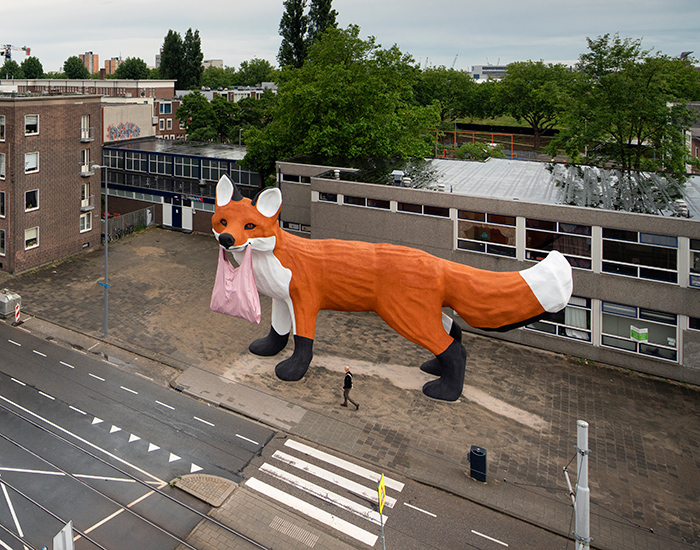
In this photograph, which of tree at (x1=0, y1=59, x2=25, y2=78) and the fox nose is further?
tree at (x1=0, y1=59, x2=25, y2=78)

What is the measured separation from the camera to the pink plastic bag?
2195 cm

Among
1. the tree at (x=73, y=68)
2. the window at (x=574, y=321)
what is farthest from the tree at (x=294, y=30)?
the tree at (x=73, y=68)

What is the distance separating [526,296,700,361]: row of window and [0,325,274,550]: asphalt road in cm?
1594

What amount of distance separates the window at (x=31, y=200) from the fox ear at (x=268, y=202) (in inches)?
955

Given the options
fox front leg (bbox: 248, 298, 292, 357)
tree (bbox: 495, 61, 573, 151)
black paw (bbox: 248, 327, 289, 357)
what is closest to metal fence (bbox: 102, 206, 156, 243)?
black paw (bbox: 248, 327, 289, 357)

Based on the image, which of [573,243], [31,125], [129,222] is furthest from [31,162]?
[573,243]

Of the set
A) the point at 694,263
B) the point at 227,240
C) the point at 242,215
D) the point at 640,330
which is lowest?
the point at 640,330

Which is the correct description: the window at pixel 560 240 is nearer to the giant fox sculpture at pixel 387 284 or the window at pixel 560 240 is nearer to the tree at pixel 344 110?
the giant fox sculpture at pixel 387 284

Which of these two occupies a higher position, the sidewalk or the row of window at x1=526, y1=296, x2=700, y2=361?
the row of window at x1=526, y1=296, x2=700, y2=361

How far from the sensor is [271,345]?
26.3 metres

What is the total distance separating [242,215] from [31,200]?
24.4 metres

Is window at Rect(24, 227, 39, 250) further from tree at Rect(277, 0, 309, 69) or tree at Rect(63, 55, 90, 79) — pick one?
tree at Rect(63, 55, 90, 79)

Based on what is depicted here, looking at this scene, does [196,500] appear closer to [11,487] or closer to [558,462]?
[11,487]

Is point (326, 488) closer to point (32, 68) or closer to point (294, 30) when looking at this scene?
point (294, 30)
